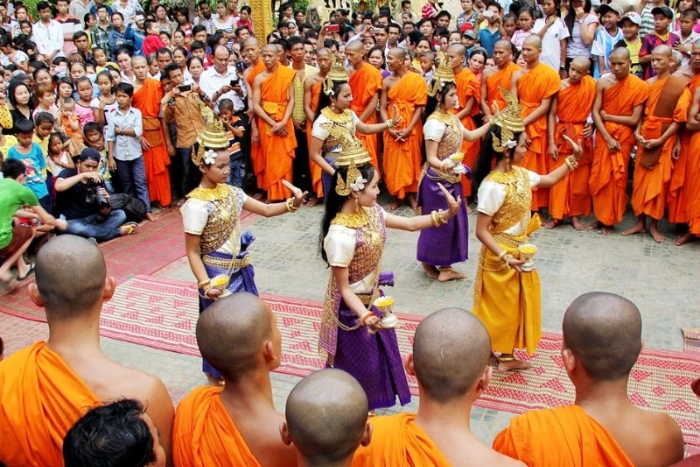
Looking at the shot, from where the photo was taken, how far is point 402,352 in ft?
20.5

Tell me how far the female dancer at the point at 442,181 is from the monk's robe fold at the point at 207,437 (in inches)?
176

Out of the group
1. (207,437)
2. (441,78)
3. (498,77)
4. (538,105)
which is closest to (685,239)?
(538,105)

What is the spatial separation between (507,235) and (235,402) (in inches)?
118

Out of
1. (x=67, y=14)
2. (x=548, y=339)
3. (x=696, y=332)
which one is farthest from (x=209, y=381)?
(x=67, y=14)

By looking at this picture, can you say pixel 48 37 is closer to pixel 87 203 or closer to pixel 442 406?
pixel 87 203

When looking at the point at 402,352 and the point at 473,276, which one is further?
the point at 473,276

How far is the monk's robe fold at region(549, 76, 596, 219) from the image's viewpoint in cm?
859

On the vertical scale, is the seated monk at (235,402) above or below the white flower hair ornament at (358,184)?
below

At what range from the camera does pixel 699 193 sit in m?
8.10

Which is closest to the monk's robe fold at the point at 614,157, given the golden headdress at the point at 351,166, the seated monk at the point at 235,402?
the golden headdress at the point at 351,166

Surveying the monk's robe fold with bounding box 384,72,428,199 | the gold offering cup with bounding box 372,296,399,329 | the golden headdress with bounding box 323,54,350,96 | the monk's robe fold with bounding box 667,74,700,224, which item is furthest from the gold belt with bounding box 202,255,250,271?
the monk's robe fold with bounding box 667,74,700,224

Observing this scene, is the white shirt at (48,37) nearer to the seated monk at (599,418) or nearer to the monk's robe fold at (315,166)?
the monk's robe fold at (315,166)

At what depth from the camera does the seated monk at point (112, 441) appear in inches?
88.4

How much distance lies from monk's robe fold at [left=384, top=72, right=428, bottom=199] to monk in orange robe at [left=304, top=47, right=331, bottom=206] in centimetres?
99
